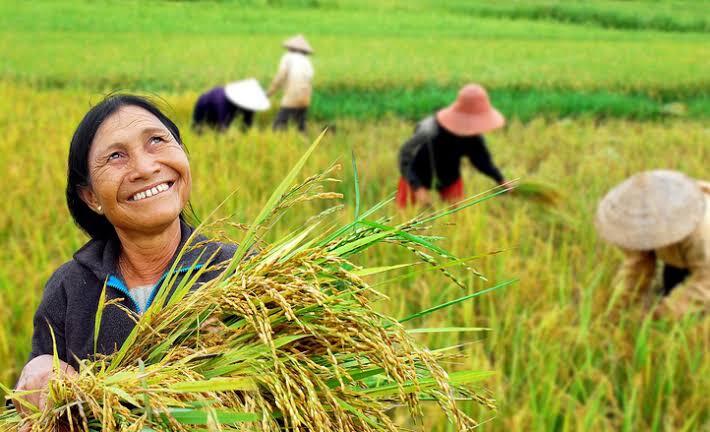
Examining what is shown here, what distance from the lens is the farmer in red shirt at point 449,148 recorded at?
3357 mm

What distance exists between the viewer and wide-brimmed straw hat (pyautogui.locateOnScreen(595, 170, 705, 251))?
94.3 inches

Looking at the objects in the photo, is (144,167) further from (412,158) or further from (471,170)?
(471,170)

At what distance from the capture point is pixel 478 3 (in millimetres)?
17016

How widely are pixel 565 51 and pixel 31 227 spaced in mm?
10447

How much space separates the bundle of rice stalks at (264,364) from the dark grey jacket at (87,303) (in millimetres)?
188

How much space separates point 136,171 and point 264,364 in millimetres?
348

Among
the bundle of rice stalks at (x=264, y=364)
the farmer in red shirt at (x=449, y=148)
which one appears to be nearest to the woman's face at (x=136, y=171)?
the bundle of rice stalks at (x=264, y=364)

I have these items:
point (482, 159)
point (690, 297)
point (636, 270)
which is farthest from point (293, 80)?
point (690, 297)

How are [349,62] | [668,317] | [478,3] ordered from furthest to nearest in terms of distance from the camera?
1. [478,3]
2. [349,62]
3. [668,317]

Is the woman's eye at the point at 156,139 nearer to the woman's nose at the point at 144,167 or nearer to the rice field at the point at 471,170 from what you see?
the woman's nose at the point at 144,167

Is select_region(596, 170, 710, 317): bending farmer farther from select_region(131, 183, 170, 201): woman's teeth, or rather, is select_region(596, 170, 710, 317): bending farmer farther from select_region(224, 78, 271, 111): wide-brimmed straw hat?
select_region(224, 78, 271, 111): wide-brimmed straw hat

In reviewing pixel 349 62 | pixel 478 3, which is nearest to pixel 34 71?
pixel 349 62

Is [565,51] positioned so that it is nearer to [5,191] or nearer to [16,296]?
[5,191]

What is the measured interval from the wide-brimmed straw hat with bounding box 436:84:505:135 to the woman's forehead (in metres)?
2.57
